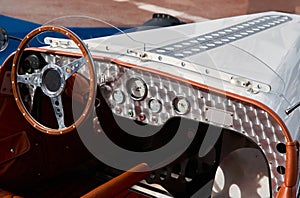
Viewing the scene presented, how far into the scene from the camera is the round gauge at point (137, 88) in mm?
2072

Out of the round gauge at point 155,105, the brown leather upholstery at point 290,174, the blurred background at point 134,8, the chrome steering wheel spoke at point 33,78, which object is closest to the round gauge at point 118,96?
the round gauge at point 155,105

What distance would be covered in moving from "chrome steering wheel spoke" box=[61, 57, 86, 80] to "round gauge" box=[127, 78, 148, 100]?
0.31m

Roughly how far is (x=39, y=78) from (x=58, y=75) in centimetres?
12

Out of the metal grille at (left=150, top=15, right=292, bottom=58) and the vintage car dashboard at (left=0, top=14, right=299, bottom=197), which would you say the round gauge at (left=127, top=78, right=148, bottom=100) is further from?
the metal grille at (left=150, top=15, right=292, bottom=58)

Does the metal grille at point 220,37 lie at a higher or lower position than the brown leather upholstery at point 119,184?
higher

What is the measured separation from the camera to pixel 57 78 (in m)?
1.94

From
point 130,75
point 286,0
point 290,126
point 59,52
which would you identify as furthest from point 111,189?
point 286,0

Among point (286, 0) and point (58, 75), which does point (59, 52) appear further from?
point (286, 0)

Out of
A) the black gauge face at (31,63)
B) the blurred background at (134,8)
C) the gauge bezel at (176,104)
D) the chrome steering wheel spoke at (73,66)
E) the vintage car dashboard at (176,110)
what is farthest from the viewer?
the blurred background at (134,8)

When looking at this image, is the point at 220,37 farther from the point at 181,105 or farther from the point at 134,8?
the point at 134,8

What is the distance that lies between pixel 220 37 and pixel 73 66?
116 cm

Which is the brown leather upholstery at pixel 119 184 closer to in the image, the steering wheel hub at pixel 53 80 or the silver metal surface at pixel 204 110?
the silver metal surface at pixel 204 110

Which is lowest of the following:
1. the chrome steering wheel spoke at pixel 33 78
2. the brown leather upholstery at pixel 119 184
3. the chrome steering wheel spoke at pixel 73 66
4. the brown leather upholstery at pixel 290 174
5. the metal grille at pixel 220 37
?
the brown leather upholstery at pixel 119 184

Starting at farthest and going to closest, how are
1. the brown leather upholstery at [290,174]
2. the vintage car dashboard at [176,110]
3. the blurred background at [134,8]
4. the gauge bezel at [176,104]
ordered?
the blurred background at [134,8], the gauge bezel at [176,104], the vintage car dashboard at [176,110], the brown leather upholstery at [290,174]
